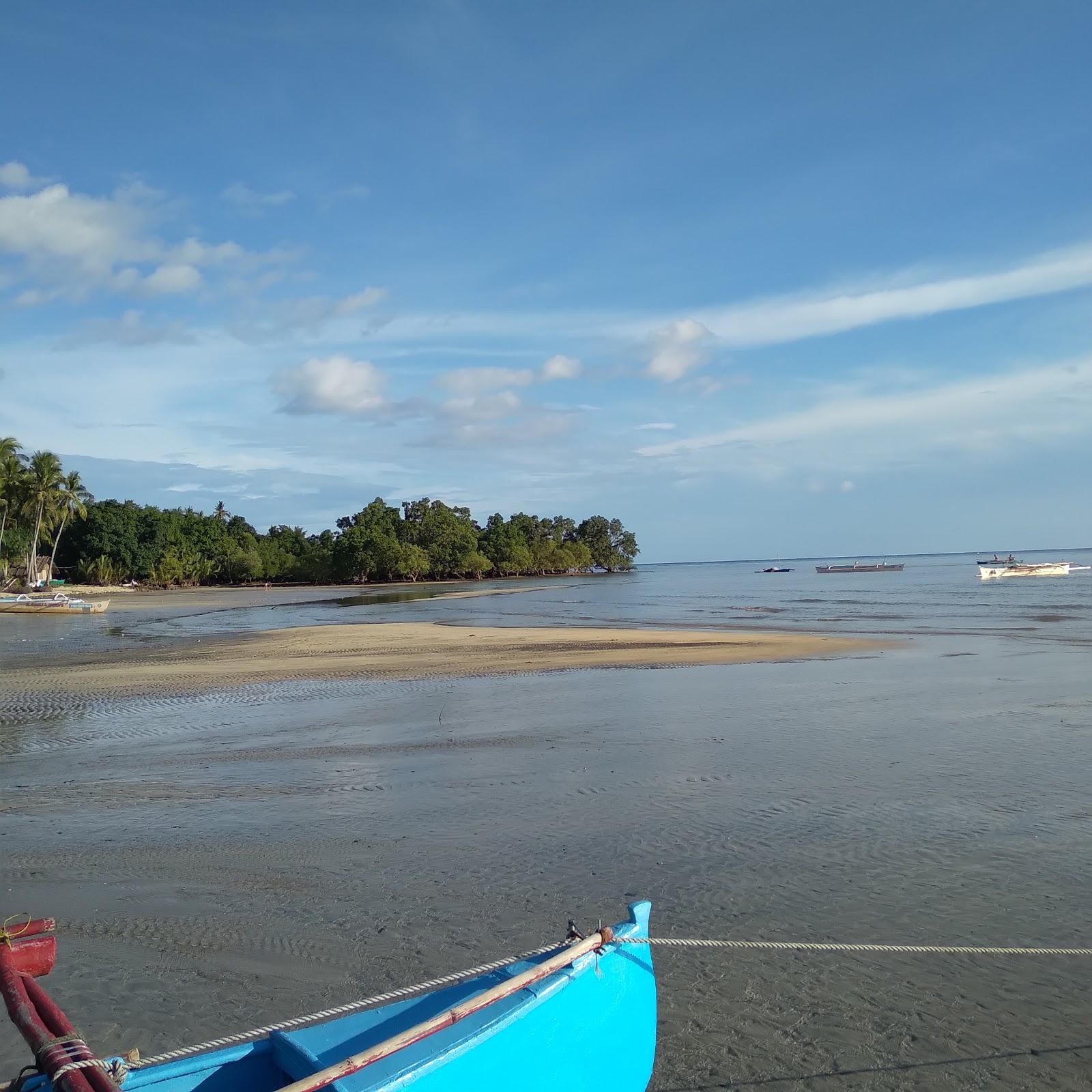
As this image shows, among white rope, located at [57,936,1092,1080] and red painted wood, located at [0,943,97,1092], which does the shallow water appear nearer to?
white rope, located at [57,936,1092,1080]

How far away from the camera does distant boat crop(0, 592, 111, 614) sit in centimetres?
4644

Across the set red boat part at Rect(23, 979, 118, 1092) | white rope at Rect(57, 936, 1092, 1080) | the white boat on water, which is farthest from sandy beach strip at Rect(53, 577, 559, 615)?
red boat part at Rect(23, 979, 118, 1092)

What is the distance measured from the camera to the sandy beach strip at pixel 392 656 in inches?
795

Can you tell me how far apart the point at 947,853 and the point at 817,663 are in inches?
576

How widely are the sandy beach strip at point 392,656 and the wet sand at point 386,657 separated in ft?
0.12

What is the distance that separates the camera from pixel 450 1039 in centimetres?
330

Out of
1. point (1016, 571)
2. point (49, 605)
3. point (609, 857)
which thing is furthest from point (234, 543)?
point (609, 857)

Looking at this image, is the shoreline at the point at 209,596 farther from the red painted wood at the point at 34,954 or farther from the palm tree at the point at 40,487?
the red painted wood at the point at 34,954

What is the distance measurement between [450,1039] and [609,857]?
183 inches

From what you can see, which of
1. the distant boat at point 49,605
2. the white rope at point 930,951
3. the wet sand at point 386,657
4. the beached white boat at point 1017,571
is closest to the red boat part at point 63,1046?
the white rope at point 930,951

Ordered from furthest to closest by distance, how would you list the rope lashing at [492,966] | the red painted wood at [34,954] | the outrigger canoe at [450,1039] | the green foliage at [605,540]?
the green foliage at [605,540], the red painted wood at [34,954], the rope lashing at [492,966], the outrigger canoe at [450,1039]

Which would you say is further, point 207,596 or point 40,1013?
point 207,596

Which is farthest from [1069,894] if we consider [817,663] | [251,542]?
[251,542]

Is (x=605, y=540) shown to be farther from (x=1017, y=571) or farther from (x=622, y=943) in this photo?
(x=622, y=943)
